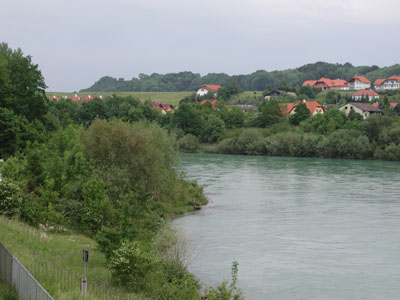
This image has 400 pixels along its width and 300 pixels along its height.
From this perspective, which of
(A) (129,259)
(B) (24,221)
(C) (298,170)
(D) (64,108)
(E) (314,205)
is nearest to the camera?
(A) (129,259)

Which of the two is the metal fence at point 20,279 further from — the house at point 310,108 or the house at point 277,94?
the house at point 277,94

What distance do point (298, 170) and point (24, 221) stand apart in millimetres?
45123

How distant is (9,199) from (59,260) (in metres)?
7.57

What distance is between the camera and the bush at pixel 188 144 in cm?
9799

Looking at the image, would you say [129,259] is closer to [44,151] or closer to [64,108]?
[44,151]

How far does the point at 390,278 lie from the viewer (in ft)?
78.6

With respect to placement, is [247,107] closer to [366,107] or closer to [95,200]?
[366,107]

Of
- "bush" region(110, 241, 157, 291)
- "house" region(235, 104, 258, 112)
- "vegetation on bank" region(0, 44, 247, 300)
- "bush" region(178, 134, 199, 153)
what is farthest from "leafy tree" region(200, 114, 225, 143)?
"bush" region(110, 241, 157, 291)

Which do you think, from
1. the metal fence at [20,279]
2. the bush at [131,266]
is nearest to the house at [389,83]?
the bush at [131,266]

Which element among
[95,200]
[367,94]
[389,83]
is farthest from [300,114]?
[95,200]

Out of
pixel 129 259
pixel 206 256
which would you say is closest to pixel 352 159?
pixel 206 256

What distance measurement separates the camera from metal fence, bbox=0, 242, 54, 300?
1140 centimetres

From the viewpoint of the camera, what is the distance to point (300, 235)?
31.8 meters

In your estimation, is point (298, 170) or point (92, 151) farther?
point (298, 170)
